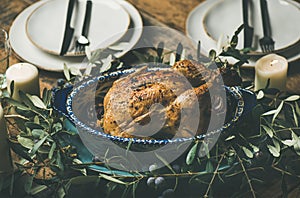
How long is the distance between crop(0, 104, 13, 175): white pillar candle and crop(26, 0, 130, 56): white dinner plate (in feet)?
1.26

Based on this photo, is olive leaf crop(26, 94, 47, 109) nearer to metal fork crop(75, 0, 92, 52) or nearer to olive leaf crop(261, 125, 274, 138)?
metal fork crop(75, 0, 92, 52)

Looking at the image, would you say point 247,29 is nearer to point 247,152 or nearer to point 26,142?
point 247,152

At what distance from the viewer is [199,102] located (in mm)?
1273

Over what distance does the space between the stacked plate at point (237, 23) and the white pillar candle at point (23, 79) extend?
1.39ft

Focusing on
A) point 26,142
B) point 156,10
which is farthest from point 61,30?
point 26,142

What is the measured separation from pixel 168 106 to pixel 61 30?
0.59 m

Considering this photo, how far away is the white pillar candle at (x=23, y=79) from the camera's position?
1.47 m

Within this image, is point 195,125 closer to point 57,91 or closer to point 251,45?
point 57,91

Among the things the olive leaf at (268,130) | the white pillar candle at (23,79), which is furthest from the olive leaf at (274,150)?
the white pillar candle at (23,79)

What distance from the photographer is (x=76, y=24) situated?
179 cm

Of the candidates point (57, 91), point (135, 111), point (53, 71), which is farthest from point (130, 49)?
point (135, 111)

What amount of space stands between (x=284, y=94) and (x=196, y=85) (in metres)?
0.31

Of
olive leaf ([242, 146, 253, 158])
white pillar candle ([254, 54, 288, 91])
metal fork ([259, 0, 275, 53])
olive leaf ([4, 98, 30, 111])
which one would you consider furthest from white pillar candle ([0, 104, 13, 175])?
metal fork ([259, 0, 275, 53])

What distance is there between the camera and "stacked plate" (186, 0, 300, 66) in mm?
1701
